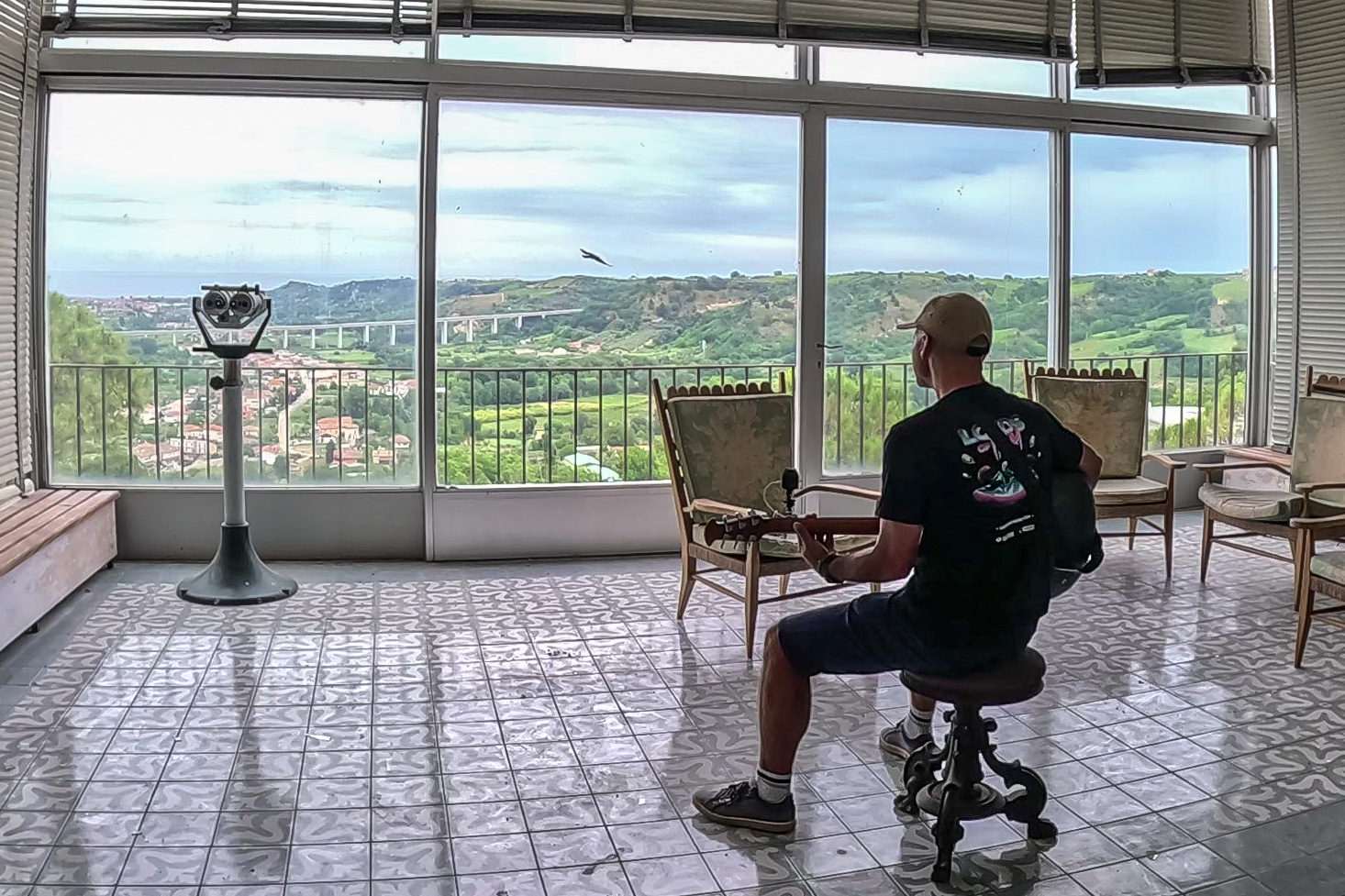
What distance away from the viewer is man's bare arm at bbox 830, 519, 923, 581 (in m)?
2.39

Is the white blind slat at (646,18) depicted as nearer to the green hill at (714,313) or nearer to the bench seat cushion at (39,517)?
the green hill at (714,313)

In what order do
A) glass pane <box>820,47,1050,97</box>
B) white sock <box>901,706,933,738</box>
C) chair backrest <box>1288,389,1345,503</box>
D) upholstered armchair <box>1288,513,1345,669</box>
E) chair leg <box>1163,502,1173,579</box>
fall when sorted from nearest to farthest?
white sock <box>901,706,933,738</box>
upholstered armchair <box>1288,513,1345,669</box>
chair backrest <box>1288,389,1345,503</box>
chair leg <box>1163,502,1173,579</box>
glass pane <box>820,47,1050,97</box>

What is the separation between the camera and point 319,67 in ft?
16.9

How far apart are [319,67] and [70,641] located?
2.63 m

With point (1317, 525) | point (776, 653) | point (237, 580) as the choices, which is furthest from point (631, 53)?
point (776, 653)

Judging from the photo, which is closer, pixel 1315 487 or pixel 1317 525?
pixel 1317 525

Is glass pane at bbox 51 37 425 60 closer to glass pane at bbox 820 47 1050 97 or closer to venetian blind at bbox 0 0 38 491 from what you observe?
venetian blind at bbox 0 0 38 491

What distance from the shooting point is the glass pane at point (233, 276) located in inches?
205

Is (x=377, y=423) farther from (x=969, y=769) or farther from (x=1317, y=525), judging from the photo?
(x=1317, y=525)

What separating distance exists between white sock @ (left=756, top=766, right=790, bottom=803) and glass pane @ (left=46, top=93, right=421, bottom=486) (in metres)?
3.16

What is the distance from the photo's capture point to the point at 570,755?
3.19 metres

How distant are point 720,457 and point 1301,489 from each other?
2.31 meters

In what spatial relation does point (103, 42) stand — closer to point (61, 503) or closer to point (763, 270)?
point (61, 503)

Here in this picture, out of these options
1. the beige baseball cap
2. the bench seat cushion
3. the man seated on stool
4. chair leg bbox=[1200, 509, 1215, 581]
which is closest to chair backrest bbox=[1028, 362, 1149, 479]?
chair leg bbox=[1200, 509, 1215, 581]
